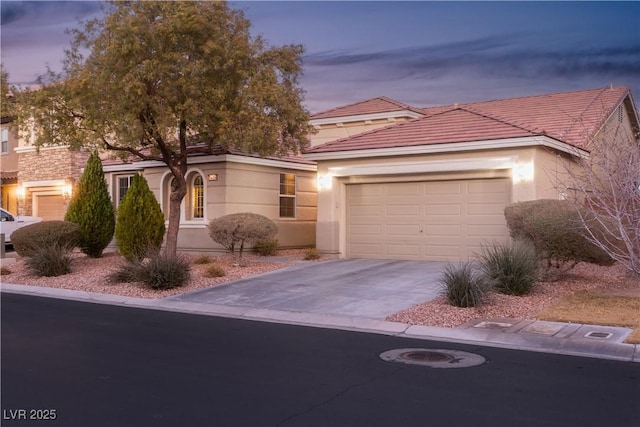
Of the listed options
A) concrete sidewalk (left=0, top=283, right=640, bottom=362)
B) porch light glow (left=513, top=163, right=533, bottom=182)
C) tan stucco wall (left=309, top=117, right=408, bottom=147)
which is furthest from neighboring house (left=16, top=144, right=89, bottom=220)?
porch light glow (left=513, top=163, right=533, bottom=182)

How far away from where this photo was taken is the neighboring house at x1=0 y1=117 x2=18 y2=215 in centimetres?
3116

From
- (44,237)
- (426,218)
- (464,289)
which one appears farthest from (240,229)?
(464,289)

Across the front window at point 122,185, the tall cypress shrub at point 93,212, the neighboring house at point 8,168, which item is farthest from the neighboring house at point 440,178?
the neighboring house at point 8,168

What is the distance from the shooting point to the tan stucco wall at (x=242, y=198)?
21219 mm

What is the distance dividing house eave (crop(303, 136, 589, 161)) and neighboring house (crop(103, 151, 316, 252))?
7.67 feet

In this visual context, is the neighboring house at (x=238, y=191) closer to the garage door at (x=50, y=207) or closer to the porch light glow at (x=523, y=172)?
the garage door at (x=50, y=207)

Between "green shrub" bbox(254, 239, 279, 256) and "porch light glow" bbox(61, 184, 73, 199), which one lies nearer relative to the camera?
"green shrub" bbox(254, 239, 279, 256)

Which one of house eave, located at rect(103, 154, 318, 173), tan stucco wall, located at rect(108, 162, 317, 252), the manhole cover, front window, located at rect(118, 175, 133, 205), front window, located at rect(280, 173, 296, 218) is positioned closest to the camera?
the manhole cover

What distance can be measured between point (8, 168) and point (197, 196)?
14.1 meters

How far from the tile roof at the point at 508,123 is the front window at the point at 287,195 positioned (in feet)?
9.28

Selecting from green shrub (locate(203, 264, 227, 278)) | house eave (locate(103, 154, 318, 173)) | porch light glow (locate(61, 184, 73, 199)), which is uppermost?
house eave (locate(103, 154, 318, 173))

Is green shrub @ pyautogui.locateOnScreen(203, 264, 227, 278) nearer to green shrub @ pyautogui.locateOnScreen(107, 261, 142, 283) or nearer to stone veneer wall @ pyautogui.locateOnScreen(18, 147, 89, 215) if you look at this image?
green shrub @ pyautogui.locateOnScreen(107, 261, 142, 283)

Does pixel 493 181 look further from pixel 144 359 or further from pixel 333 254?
pixel 144 359

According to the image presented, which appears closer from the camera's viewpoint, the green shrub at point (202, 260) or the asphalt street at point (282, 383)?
the asphalt street at point (282, 383)
